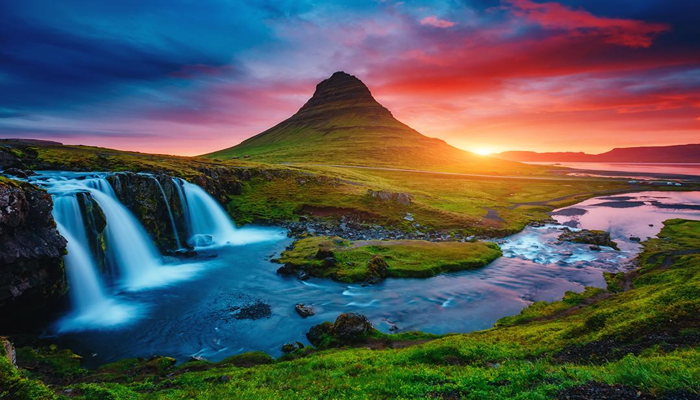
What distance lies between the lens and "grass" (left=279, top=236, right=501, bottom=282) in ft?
114

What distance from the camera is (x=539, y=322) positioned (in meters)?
22.4

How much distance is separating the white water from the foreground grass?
3045cm

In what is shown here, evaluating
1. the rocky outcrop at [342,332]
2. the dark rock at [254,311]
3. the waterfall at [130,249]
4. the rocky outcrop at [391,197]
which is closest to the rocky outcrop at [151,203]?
the waterfall at [130,249]

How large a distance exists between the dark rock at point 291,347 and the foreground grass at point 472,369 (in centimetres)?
122

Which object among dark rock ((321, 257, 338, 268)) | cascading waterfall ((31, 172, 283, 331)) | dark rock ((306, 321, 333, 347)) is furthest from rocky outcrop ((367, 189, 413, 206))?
dark rock ((306, 321, 333, 347))

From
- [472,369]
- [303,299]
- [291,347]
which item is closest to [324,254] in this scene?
[303,299]

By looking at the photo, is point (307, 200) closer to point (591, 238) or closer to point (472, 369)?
point (591, 238)

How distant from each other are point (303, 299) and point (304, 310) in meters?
2.89

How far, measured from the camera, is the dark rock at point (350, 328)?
21.2 meters

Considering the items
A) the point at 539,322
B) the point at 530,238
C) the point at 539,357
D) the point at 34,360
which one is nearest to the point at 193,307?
the point at 34,360

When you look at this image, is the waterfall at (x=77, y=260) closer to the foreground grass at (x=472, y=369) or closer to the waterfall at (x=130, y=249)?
the waterfall at (x=130, y=249)

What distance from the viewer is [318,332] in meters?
22.4

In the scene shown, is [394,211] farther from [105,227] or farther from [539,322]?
[105,227]

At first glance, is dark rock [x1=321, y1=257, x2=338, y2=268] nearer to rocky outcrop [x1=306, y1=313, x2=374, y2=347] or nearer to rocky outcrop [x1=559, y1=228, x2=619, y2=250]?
rocky outcrop [x1=306, y1=313, x2=374, y2=347]
